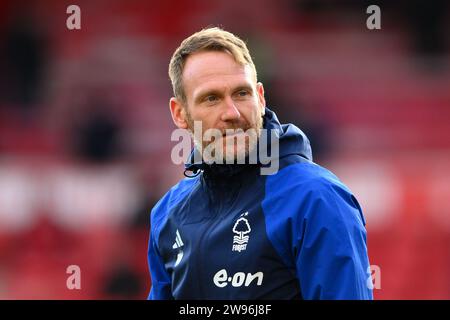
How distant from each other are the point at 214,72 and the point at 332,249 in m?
0.76

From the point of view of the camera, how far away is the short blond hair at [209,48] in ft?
9.87

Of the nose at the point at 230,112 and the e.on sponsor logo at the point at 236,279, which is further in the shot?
the nose at the point at 230,112

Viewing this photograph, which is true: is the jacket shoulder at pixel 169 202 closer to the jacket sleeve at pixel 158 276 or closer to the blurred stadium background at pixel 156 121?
the jacket sleeve at pixel 158 276

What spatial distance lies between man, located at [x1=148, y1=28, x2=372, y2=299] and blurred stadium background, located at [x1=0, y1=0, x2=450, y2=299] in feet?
17.1

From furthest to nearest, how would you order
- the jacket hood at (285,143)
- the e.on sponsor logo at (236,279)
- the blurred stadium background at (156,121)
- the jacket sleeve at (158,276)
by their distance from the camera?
the blurred stadium background at (156,121) < the jacket sleeve at (158,276) < the jacket hood at (285,143) < the e.on sponsor logo at (236,279)

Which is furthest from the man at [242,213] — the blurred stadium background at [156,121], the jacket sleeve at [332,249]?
the blurred stadium background at [156,121]

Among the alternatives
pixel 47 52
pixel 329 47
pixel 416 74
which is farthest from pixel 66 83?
pixel 416 74

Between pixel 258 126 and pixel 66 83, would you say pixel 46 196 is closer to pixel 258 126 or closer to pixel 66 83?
pixel 66 83

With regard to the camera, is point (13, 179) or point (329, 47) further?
point (329, 47)

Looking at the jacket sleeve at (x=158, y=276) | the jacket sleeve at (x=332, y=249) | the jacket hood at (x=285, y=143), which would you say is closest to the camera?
the jacket sleeve at (x=332, y=249)

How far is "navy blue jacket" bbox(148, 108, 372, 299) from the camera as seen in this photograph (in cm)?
258

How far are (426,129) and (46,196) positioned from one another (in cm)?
495

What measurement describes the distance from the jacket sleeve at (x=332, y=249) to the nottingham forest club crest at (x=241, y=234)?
0.18 m

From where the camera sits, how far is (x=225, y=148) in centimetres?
292
